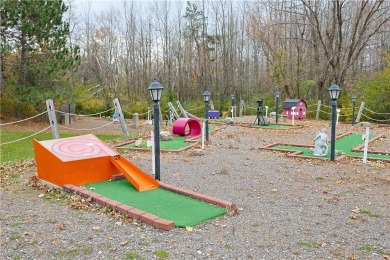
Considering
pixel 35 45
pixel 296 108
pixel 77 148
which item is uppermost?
pixel 35 45

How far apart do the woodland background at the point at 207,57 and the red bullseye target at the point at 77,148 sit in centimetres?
1101

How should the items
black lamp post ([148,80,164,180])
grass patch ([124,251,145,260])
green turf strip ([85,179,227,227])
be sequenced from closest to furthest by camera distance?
grass patch ([124,251,145,260]) → green turf strip ([85,179,227,227]) → black lamp post ([148,80,164,180])

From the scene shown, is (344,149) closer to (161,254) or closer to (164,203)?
(164,203)

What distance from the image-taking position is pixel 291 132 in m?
13.3

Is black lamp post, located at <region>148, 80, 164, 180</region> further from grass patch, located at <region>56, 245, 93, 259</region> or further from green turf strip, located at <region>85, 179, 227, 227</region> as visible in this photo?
grass patch, located at <region>56, 245, 93, 259</region>

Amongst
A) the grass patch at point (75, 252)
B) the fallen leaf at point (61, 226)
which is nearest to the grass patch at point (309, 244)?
the grass patch at point (75, 252)

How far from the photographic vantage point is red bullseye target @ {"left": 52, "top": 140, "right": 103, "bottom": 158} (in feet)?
18.8

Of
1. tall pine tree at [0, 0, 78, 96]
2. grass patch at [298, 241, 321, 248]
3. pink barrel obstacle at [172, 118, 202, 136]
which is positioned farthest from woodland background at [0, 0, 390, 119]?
grass patch at [298, 241, 321, 248]

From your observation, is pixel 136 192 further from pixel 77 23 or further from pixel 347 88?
pixel 77 23

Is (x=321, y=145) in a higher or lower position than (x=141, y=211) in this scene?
higher

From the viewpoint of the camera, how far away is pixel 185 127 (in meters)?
11.9

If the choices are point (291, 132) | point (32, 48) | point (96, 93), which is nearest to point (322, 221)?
point (291, 132)

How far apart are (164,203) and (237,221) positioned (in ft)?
3.55

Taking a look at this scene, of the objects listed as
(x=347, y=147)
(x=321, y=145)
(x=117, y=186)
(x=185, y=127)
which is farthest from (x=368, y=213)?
(x=185, y=127)
